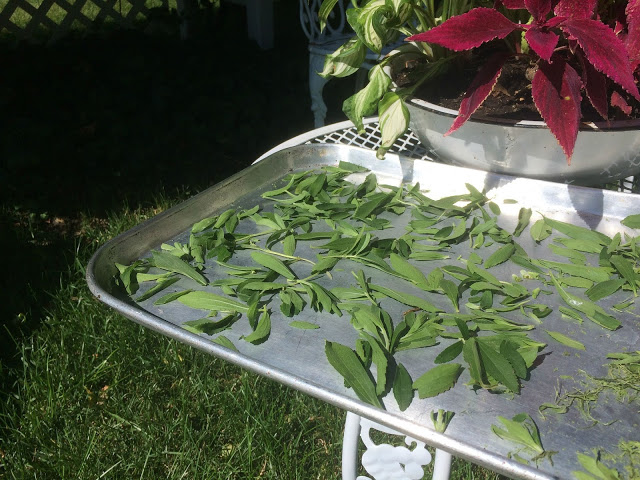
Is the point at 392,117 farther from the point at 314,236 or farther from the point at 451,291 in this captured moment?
the point at 451,291

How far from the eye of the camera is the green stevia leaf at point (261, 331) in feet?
2.20

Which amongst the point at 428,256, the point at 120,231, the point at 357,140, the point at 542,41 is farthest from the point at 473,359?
the point at 120,231

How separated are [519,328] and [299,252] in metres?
0.33

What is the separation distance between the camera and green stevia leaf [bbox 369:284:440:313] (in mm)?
720

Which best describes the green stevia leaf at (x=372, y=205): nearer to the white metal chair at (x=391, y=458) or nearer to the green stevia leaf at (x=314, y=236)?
the green stevia leaf at (x=314, y=236)

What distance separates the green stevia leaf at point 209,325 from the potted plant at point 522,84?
0.44m

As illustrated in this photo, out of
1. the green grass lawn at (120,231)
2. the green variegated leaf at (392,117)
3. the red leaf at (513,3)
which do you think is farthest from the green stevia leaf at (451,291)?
the green grass lawn at (120,231)

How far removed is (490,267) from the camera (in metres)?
0.81

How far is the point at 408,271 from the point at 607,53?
1.27ft

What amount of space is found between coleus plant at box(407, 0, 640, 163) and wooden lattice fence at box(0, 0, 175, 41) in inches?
155

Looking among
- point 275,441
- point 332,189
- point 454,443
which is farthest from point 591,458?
point 275,441

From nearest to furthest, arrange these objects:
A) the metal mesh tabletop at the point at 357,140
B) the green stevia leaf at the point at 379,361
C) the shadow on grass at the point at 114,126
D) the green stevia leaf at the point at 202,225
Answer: the green stevia leaf at the point at 379,361
the green stevia leaf at the point at 202,225
the metal mesh tabletop at the point at 357,140
the shadow on grass at the point at 114,126

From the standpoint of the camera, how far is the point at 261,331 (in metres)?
0.68

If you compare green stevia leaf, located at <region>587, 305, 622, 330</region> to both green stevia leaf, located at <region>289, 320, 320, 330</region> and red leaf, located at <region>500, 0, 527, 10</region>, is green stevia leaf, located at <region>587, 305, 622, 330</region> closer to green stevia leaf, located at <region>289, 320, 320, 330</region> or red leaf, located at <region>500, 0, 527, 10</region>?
green stevia leaf, located at <region>289, 320, 320, 330</region>
